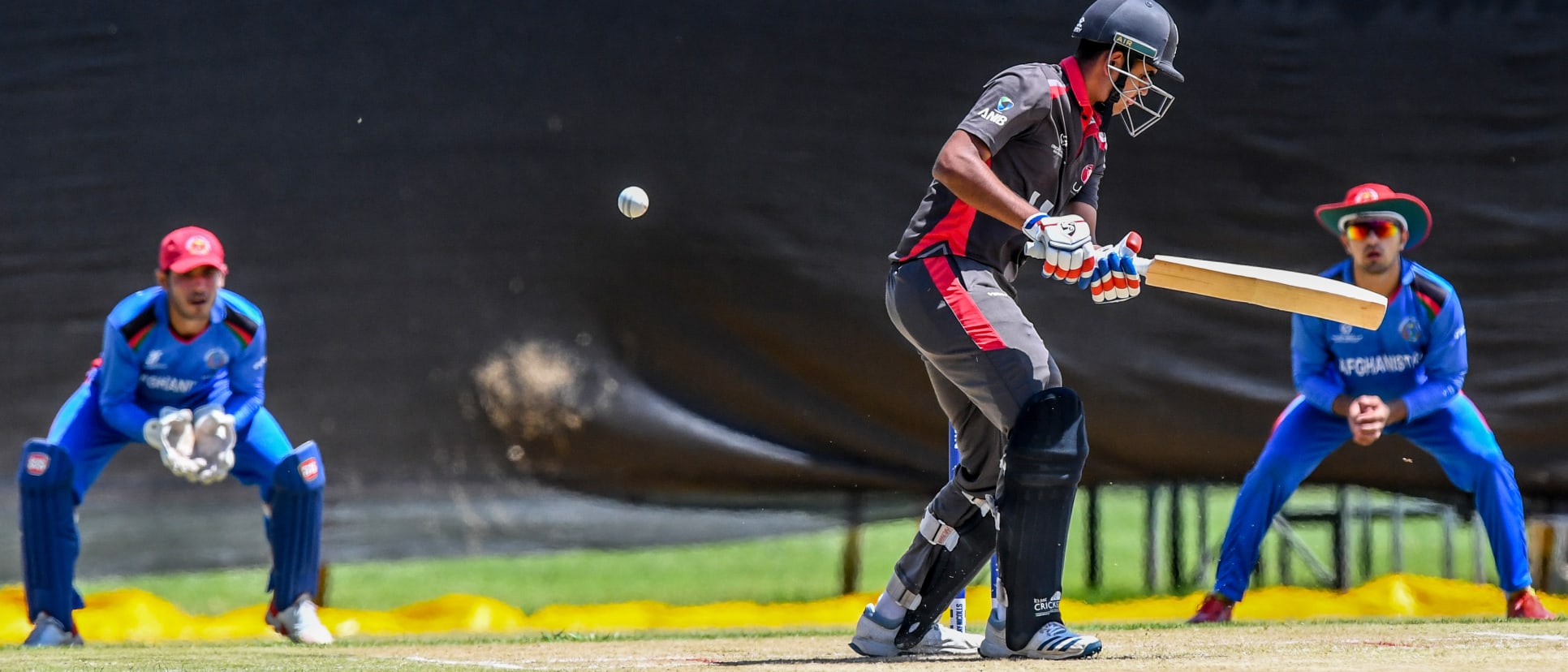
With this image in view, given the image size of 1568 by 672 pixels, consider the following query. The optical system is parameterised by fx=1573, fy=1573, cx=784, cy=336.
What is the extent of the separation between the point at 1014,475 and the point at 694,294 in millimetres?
2603

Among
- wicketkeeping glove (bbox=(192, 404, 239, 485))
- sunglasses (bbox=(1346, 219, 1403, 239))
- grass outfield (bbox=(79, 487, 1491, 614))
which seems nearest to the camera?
wicketkeeping glove (bbox=(192, 404, 239, 485))

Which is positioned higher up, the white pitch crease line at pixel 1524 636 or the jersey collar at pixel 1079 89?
the jersey collar at pixel 1079 89

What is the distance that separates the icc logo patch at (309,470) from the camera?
4.90 metres

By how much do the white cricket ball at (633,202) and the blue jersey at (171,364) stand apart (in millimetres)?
1292

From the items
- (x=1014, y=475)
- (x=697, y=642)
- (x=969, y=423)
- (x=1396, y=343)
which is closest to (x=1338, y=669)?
(x=1014, y=475)

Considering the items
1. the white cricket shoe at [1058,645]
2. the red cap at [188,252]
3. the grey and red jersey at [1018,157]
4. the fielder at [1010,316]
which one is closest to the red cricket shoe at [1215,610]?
the fielder at [1010,316]

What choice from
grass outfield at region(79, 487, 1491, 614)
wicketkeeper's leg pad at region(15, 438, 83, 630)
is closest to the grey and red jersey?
wicketkeeper's leg pad at region(15, 438, 83, 630)

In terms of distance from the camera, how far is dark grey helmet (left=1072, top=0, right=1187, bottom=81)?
341cm

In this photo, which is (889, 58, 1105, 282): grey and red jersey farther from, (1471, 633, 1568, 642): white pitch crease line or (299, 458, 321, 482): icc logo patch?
(299, 458, 321, 482): icc logo patch

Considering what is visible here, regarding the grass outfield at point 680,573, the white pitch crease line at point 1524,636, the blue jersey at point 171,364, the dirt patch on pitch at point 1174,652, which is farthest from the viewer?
the grass outfield at point 680,573

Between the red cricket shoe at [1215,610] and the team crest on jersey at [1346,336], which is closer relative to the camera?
the red cricket shoe at [1215,610]

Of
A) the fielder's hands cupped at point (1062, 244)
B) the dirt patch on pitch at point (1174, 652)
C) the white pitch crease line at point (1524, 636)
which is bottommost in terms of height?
the dirt patch on pitch at point (1174, 652)

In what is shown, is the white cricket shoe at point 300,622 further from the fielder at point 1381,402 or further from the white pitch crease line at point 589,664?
the fielder at point 1381,402

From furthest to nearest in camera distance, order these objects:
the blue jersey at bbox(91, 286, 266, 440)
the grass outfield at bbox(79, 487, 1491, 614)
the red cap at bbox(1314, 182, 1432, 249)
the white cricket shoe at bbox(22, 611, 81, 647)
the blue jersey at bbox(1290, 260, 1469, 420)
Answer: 1. the grass outfield at bbox(79, 487, 1491, 614)
2. the red cap at bbox(1314, 182, 1432, 249)
3. the blue jersey at bbox(1290, 260, 1469, 420)
4. the blue jersey at bbox(91, 286, 266, 440)
5. the white cricket shoe at bbox(22, 611, 81, 647)
